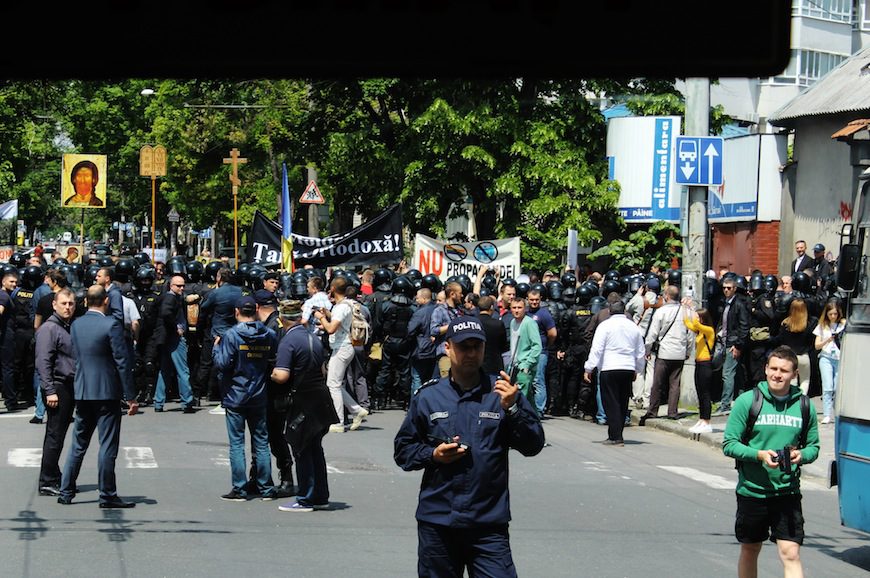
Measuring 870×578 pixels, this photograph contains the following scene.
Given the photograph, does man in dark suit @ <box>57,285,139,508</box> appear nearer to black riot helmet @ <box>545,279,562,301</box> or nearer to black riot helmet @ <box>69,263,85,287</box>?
black riot helmet @ <box>69,263,85,287</box>

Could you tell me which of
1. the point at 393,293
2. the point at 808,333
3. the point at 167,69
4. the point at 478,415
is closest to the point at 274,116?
the point at 393,293

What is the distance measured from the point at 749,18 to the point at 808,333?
1610 cm

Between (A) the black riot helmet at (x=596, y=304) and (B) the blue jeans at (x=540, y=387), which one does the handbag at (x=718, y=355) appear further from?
(B) the blue jeans at (x=540, y=387)

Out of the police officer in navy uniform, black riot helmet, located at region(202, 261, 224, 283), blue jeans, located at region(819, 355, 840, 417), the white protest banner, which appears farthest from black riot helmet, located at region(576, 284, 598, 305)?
the police officer in navy uniform

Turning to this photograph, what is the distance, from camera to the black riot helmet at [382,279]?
1936 cm

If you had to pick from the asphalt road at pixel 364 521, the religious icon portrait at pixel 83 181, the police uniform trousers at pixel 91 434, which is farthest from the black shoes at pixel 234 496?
the religious icon portrait at pixel 83 181

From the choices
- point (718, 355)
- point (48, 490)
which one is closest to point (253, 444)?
point (48, 490)

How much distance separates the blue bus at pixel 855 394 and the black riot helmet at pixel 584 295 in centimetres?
853

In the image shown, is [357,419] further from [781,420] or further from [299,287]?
[781,420]

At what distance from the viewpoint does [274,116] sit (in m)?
39.3

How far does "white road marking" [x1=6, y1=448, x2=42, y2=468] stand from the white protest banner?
1155cm

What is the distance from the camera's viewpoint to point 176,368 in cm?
1731

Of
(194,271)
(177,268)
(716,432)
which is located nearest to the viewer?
(716,432)

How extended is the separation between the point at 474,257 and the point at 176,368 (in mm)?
8457
